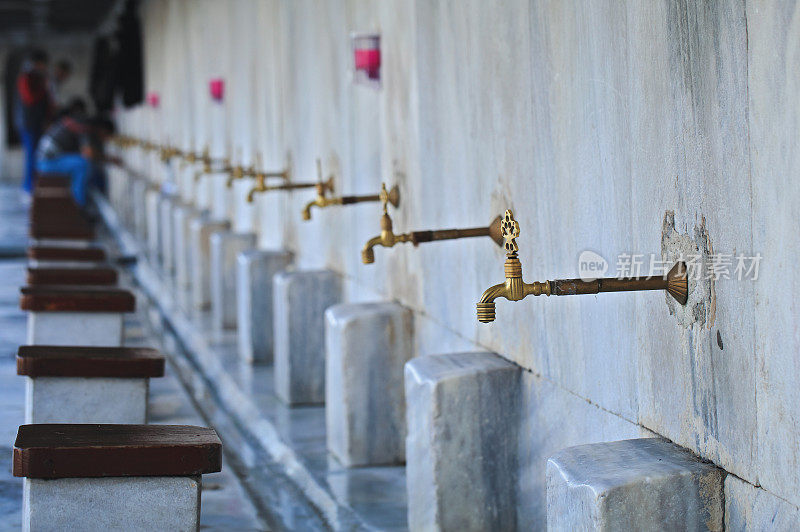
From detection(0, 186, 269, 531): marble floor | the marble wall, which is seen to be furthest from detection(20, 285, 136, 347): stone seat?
the marble wall

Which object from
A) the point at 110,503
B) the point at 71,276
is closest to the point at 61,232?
the point at 71,276

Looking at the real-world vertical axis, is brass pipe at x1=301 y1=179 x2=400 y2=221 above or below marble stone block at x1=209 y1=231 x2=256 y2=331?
above

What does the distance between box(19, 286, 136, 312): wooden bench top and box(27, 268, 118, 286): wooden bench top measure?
0.51 m

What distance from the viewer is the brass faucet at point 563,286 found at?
7.64 ft

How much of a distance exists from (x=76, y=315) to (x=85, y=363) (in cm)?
110

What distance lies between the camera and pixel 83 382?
11.7 feet

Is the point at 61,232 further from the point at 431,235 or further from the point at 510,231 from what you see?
the point at 510,231

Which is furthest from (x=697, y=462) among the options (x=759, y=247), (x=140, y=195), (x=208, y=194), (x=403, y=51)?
(x=140, y=195)

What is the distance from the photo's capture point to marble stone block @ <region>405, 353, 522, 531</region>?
130 inches

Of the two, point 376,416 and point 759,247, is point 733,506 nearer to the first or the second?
point 759,247

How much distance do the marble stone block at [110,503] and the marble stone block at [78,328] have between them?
2.15 m

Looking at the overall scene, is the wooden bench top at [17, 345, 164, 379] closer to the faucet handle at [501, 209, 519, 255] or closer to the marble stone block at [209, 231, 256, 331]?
the faucet handle at [501, 209, 519, 255]

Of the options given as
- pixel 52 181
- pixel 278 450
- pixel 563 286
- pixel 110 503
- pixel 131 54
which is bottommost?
pixel 278 450

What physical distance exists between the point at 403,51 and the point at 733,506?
8.46 ft
